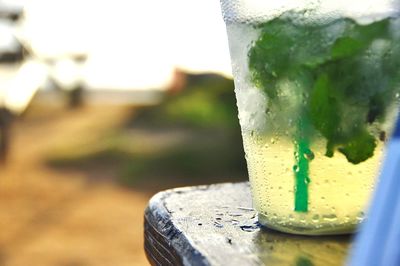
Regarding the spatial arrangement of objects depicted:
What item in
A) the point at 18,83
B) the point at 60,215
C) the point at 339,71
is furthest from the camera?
the point at 18,83

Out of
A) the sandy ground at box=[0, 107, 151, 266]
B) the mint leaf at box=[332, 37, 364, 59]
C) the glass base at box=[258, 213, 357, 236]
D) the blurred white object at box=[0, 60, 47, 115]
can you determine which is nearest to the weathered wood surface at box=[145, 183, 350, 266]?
the glass base at box=[258, 213, 357, 236]

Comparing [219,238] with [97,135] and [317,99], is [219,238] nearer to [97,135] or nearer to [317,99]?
[317,99]

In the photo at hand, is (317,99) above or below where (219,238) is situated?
above

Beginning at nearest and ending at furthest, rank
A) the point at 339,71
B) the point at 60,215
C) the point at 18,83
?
the point at 339,71, the point at 60,215, the point at 18,83

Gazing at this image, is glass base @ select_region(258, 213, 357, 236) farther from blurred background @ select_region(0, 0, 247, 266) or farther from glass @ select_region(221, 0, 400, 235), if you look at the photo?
blurred background @ select_region(0, 0, 247, 266)

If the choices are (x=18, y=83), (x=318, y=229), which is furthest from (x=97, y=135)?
(x=318, y=229)

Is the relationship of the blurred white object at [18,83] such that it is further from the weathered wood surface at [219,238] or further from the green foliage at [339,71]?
the green foliage at [339,71]
